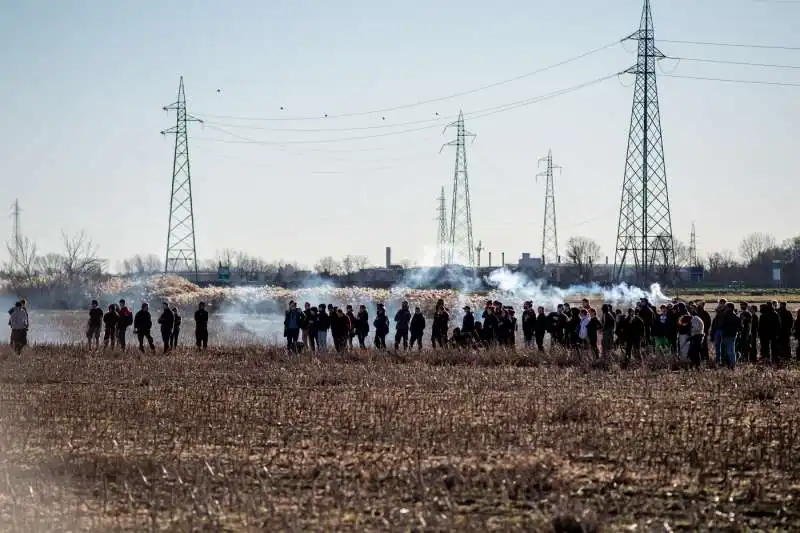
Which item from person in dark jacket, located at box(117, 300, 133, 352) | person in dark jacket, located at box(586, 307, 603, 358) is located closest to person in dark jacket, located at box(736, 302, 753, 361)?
person in dark jacket, located at box(586, 307, 603, 358)

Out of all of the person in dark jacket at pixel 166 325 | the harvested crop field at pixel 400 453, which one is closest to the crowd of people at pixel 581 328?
the person in dark jacket at pixel 166 325

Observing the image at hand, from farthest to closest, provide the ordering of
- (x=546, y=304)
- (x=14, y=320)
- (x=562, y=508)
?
(x=546, y=304) → (x=14, y=320) → (x=562, y=508)

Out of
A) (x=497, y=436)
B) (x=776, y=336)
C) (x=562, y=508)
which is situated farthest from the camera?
(x=776, y=336)

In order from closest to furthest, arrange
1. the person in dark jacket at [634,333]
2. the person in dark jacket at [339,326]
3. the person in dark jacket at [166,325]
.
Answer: the person in dark jacket at [634,333], the person in dark jacket at [339,326], the person in dark jacket at [166,325]

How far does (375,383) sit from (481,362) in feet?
19.0

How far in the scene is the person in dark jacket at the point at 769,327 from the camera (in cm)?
2728

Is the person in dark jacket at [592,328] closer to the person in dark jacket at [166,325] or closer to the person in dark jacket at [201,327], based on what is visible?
the person in dark jacket at [201,327]

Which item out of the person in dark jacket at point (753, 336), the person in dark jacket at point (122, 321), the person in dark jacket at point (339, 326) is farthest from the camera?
the person in dark jacket at point (122, 321)

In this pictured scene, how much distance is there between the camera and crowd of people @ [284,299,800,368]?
26.8 meters

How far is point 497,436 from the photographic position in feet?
48.4

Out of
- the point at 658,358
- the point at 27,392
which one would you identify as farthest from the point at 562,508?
the point at 658,358

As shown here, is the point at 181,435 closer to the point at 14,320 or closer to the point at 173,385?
the point at 173,385

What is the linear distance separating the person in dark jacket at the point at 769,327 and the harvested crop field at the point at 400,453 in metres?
4.17

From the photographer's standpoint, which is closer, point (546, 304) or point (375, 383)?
point (375, 383)
